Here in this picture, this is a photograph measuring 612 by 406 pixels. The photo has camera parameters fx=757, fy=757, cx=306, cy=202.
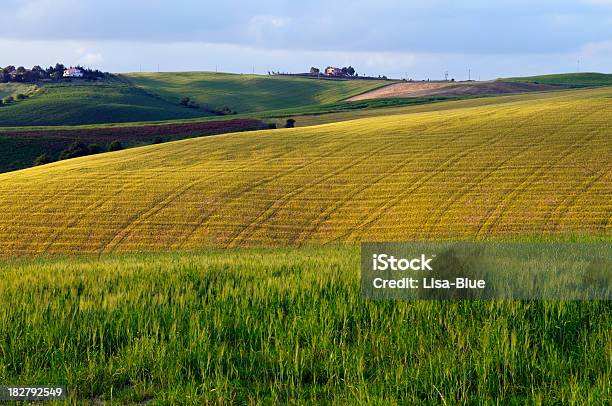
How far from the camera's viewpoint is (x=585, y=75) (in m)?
155

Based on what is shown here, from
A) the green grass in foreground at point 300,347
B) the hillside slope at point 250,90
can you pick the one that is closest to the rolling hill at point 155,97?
the hillside slope at point 250,90

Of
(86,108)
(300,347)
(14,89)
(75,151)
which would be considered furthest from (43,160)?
(14,89)

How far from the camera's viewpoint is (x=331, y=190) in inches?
1521

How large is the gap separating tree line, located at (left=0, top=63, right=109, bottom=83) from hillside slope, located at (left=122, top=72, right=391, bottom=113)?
11059mm

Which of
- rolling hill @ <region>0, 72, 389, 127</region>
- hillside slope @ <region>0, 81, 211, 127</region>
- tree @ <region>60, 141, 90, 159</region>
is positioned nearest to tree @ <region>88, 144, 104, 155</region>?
tree @ <region>60, 141, 90, 159</region>

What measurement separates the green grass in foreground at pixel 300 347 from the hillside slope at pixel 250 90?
132216 millimetres

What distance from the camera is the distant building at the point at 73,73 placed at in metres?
159

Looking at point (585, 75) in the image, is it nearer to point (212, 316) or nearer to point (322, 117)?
point (322, 117)

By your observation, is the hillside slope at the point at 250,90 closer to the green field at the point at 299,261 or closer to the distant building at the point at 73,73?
the distant building at the point at 73,73

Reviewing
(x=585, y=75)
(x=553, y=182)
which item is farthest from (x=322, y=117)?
(x=585, y=75)

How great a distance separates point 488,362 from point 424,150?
40.7 metres

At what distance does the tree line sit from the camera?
152 meters

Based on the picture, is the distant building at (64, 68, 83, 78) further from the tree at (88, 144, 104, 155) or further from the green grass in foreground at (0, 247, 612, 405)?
the green grass in foreground at (0, 247, 612, 405)

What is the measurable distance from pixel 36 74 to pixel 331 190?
131876mm
